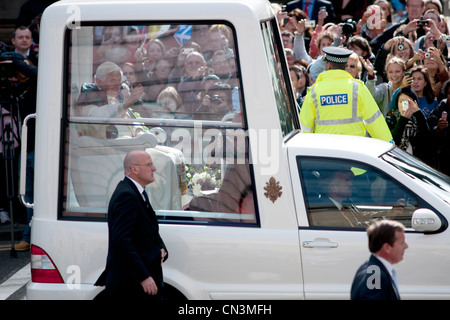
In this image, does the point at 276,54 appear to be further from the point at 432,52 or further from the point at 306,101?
the point at 432,52

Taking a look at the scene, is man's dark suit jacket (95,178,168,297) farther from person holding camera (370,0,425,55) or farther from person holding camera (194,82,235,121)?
person holding camera (370,0,425,55)

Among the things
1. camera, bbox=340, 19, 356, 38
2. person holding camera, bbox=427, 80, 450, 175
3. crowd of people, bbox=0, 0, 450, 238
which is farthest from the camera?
camera, bbox=340, 19, 356, 38

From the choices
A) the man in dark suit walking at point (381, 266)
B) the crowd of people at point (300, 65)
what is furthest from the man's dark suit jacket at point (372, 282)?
the crowd of people at point (300, 65)

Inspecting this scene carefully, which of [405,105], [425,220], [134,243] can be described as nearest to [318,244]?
[425,220]

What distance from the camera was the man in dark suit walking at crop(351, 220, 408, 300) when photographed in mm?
3648

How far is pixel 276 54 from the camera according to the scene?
602 cm

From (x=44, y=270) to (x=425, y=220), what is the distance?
2508mm

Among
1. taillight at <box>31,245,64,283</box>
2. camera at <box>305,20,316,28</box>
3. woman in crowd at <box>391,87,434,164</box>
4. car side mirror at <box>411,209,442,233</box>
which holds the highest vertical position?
camera at <box>305,20,316,28</box>

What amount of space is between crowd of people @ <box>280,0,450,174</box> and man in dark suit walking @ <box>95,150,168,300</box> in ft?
14.5

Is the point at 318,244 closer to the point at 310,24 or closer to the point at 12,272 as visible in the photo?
the point at 12,272

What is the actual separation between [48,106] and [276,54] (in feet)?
6.17

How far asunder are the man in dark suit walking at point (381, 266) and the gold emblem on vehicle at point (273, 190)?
4.10 feet

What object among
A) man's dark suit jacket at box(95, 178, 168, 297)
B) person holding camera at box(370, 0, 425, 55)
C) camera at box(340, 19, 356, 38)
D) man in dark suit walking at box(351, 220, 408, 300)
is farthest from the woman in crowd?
man in dark suit walking at box(351, 220, 408, 300)

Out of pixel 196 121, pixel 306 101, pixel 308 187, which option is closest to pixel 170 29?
pixel 196 121
